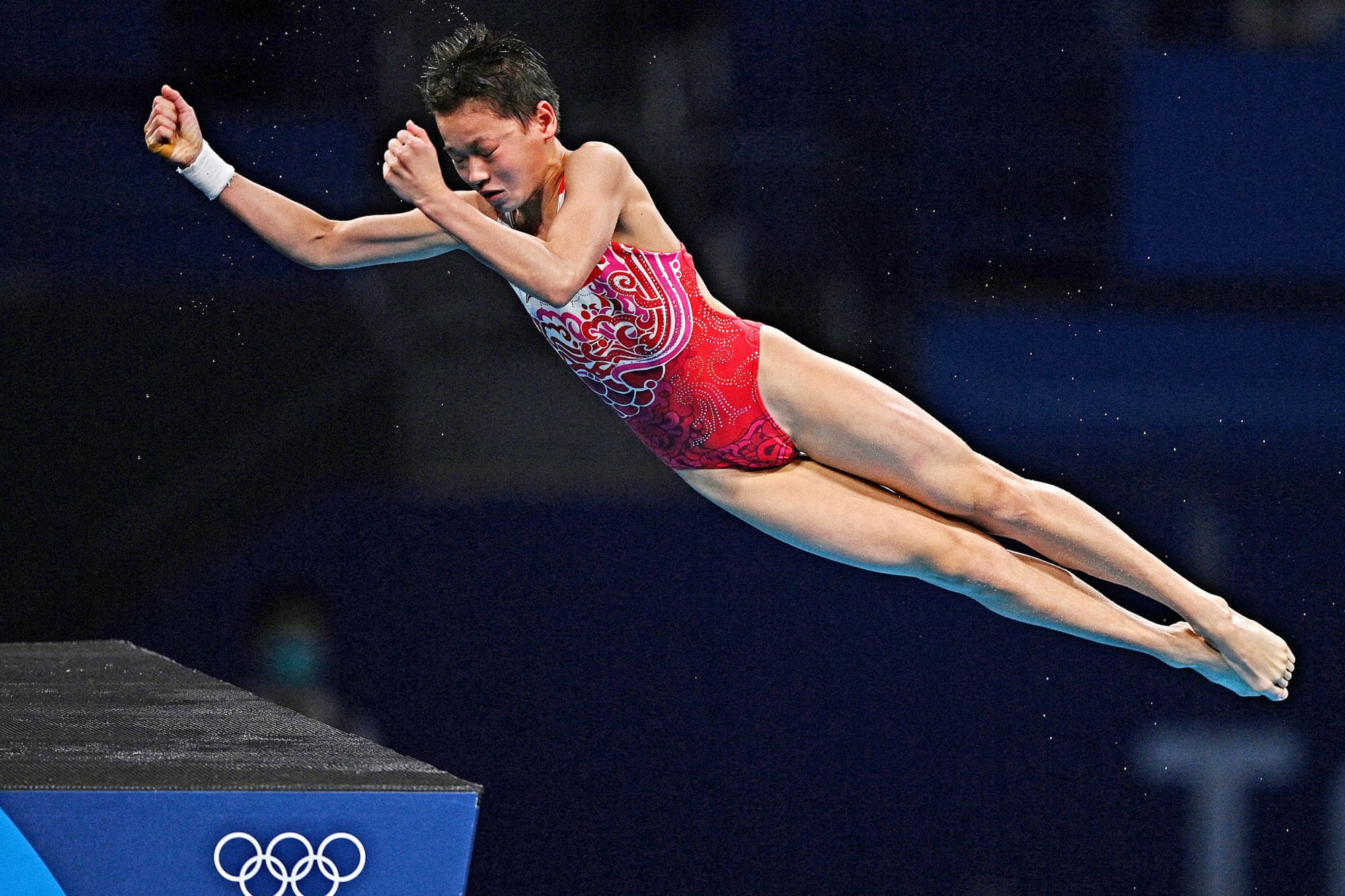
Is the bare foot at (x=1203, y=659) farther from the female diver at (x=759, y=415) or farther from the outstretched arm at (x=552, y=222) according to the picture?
the outstretched arm at (x=552, y=222)

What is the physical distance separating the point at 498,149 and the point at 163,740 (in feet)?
4.27

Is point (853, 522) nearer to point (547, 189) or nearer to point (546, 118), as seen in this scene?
point (547, 189)

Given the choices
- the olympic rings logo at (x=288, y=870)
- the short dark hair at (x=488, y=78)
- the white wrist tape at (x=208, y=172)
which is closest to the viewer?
the olympic rings logo at (x=288, y=870)

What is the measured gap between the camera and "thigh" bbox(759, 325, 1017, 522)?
3.33m

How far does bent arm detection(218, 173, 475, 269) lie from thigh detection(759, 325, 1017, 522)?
76 centimetres

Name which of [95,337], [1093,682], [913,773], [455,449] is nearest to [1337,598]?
[1093,682]

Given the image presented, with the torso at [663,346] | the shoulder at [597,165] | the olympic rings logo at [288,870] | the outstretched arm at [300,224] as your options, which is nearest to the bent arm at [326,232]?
the outstretched arm at [300,224]

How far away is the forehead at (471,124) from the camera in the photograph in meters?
3.07

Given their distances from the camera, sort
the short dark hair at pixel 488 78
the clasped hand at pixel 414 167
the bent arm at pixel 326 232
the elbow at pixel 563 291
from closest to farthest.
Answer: the clasped hand at pixel 414 167 < the elbow at pixel 563 291 < the short dark hair at pixel 488 78 < the bent arm at pixel 326 232

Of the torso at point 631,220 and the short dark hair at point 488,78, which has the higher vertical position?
the short dark hair at point 488,78

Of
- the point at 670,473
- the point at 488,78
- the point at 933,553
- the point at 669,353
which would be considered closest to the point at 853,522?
the point at 933,553

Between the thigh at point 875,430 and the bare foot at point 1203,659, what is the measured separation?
1.67 ft

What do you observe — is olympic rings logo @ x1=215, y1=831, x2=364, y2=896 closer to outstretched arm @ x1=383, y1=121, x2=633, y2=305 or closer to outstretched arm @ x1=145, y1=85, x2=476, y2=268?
outstretched arm @ x1=383, y1=121, x2=633, y2=305

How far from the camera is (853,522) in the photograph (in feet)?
11.1
